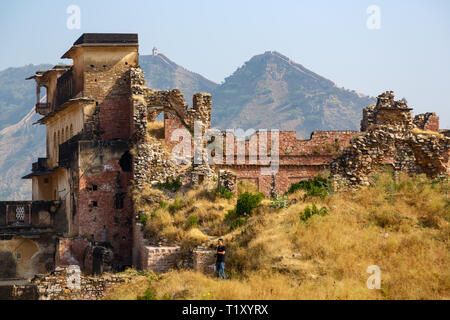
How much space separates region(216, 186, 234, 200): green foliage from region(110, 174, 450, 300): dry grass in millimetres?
3218

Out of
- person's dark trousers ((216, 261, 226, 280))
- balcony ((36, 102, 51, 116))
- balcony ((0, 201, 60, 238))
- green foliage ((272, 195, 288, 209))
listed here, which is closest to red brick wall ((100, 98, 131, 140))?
balcony ((0, 201, 60, 238))

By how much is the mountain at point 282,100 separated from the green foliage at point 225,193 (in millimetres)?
109560

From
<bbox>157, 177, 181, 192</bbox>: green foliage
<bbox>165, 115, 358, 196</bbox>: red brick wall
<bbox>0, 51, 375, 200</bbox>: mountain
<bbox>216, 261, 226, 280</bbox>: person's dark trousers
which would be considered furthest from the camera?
<bbox>0, 51, 375, 200</bbox>: mountain

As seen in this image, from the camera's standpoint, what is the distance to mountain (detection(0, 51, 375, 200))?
142m

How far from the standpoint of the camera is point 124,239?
29891 mm

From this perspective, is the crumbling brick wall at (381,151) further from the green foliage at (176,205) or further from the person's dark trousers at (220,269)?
the green foliage at (176,205)

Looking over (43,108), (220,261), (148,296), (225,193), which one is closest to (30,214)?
(43,108)

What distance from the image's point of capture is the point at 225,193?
2586 cm

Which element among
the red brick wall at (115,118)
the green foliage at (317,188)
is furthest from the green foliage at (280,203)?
the red brick wall at (115,118)

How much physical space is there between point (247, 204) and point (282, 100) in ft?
426

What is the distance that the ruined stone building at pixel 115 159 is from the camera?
96.6ft

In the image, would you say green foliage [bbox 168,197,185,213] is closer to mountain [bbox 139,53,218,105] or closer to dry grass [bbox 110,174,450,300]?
dry grass [bbox 110,174,450,300]
